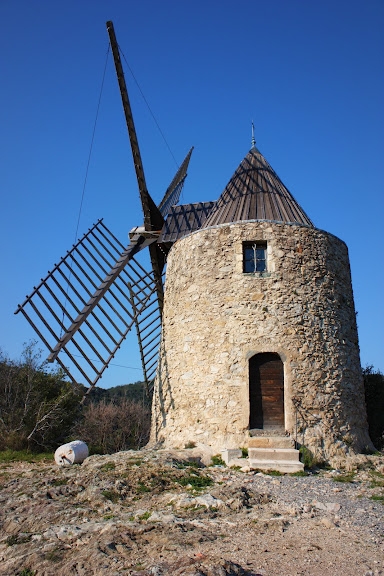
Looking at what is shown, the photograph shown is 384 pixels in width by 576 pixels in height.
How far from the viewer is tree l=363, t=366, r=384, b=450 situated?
10.9 m

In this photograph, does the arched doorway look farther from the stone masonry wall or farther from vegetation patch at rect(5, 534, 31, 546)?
vegetation patch at rect(5, 534, 31, 546)

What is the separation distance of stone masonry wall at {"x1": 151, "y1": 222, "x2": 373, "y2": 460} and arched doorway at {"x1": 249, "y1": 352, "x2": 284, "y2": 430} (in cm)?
20

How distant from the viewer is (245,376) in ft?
26.5

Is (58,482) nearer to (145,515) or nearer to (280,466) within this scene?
(145,515)

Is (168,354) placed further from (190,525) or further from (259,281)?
(190,525)

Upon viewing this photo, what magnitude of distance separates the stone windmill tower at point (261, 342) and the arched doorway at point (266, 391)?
17 mm

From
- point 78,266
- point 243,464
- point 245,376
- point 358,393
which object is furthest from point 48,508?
point 78,266

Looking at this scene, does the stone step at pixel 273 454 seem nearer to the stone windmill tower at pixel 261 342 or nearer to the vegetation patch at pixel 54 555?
the stone windmill tower at pixel 261 342

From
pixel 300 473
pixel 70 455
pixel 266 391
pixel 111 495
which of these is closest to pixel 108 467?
pixel 111 495

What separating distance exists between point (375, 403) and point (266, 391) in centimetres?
491

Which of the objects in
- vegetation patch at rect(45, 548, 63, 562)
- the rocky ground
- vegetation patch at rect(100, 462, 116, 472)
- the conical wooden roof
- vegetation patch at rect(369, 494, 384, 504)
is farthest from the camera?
the conical wooden roof

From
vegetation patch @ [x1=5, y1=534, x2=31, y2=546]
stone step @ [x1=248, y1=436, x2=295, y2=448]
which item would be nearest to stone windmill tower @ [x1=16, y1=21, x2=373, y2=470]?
stone step @ [x1=248, y1=436, x2=295, y2=448]

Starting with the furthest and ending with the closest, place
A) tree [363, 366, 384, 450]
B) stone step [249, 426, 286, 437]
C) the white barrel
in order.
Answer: tree [363, 366, 384, 450]
the white barrel
stone step [249, 426, 286, 437]

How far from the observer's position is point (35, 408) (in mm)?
11500
